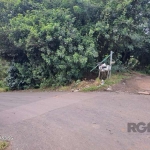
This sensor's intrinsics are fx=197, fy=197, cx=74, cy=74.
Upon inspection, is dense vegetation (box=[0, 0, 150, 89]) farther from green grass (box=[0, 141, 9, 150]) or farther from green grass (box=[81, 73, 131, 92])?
green grass (box=[0, 141, 9, 150])

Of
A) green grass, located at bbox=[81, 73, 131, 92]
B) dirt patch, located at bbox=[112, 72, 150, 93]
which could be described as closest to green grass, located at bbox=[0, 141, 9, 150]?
green grass, located at bbox=[81, 73, 131, 92]

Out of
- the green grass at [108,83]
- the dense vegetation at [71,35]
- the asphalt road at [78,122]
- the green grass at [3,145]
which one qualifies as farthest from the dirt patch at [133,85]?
the green grass at [3,145]

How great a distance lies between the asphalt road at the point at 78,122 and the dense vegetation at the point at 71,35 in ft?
7.96

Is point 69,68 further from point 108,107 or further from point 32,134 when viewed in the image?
point 32,134

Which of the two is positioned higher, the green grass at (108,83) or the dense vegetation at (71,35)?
the dense vegetation at (71,35)

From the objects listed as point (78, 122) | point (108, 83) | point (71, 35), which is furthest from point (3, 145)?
point (71, 35)

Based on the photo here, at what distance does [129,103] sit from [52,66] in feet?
15.8

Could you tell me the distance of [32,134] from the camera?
175 inches

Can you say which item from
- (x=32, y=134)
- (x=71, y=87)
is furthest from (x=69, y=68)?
(x=32, y=134)

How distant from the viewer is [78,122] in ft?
16.4

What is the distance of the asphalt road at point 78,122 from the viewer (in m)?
3.90

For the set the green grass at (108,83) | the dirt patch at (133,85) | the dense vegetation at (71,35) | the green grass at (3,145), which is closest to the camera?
the green grass at (3,145)

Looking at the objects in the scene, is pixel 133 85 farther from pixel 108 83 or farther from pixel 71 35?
pixel 71 35

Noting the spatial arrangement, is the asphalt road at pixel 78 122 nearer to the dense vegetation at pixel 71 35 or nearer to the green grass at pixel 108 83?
the green grass at pixel 108 83
